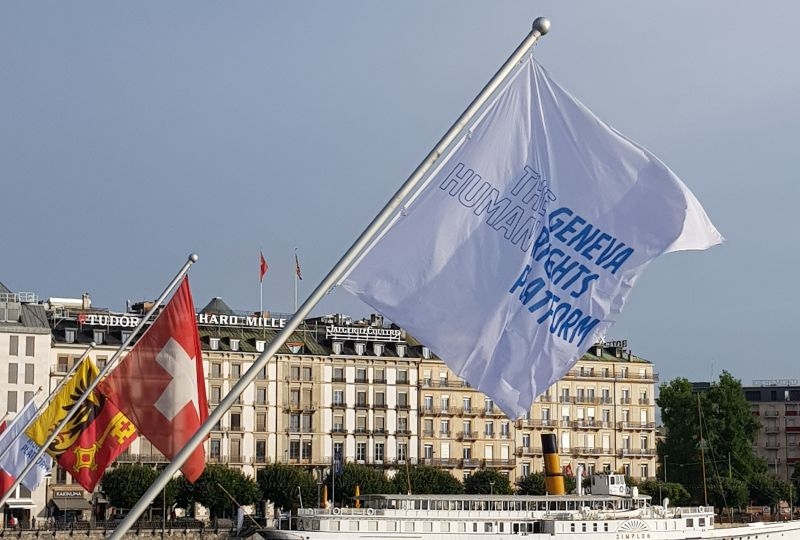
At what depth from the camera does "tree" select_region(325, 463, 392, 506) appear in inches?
4350

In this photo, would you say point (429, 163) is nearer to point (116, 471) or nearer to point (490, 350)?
point (490, 350)

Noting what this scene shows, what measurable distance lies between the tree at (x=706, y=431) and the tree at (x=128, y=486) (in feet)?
182

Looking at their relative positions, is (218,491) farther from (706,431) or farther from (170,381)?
(170,381)

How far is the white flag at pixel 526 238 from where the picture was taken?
17.6m

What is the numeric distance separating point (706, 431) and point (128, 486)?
62.9 m

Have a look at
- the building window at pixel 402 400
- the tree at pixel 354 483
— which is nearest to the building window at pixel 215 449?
the tree at pixel 354 483

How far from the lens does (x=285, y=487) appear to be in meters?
109

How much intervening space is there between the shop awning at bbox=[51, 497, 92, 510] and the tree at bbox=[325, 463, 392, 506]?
1726cm

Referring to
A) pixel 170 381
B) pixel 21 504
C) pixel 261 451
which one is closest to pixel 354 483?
pixel 261 451

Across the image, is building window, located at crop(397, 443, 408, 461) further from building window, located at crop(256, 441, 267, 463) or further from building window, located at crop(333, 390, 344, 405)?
building window, located at crop(256, 441, 267, 463)

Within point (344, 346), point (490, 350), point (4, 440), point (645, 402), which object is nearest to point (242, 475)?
point (344, 346)

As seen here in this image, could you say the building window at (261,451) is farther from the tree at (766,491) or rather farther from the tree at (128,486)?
the tree at (766,491)

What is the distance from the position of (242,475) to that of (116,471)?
8.87m

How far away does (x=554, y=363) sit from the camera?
17688mm
